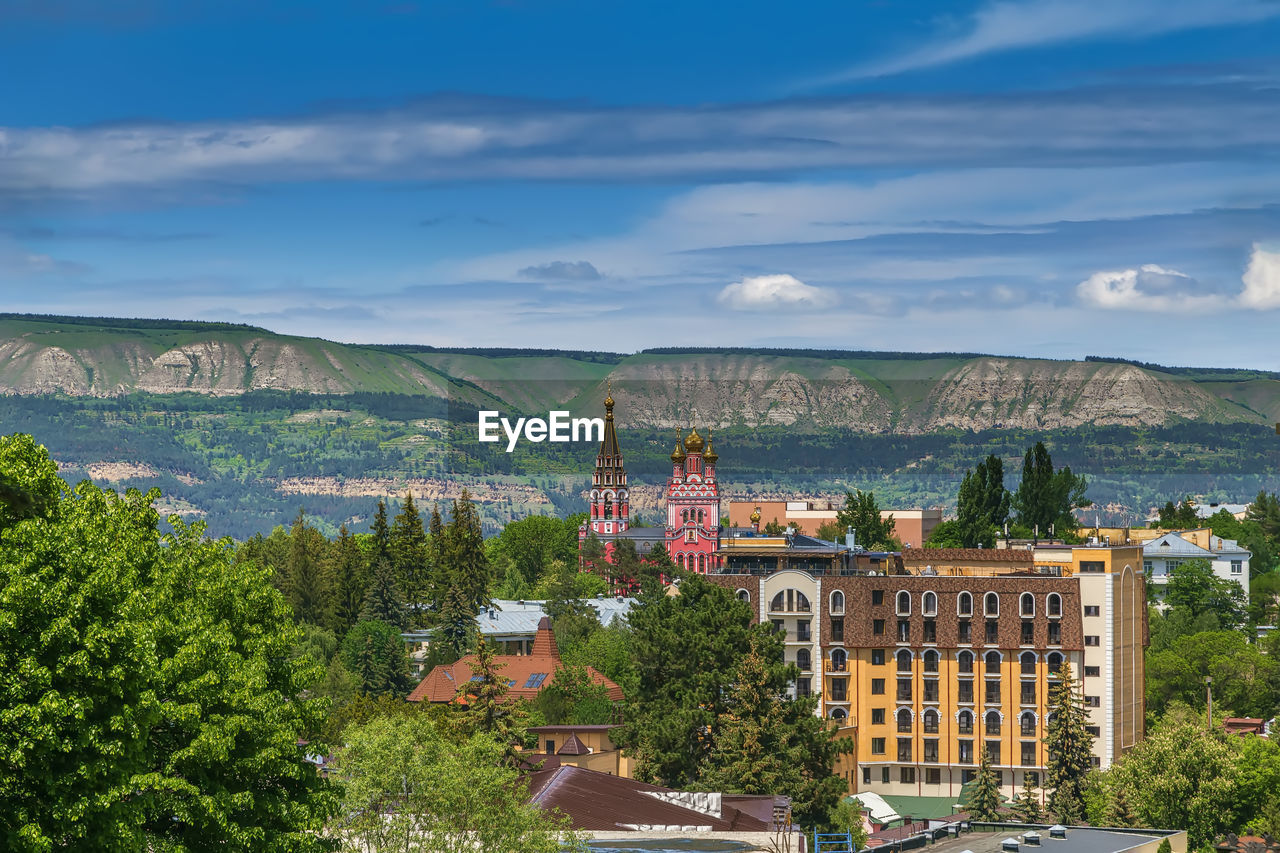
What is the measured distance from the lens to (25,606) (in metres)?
40.7

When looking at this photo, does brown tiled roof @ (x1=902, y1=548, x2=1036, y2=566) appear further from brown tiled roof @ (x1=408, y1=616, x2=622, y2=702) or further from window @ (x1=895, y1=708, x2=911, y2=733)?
brown tiled roof @ (x1=408, y1=616, x2=622, y2=702)

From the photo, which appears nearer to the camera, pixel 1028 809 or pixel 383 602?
pixel 1028 809

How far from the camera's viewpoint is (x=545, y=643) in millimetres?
165625

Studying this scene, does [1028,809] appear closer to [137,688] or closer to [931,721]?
[931,721]

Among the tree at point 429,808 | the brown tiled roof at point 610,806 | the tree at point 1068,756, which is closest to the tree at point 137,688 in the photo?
the tree at point 429,808

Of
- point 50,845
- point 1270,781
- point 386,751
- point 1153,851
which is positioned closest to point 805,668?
point 1270,781

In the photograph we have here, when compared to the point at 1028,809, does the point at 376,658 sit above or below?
above

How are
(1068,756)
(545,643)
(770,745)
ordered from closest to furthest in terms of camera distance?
(770,745) → (1068,756) → (545,643)

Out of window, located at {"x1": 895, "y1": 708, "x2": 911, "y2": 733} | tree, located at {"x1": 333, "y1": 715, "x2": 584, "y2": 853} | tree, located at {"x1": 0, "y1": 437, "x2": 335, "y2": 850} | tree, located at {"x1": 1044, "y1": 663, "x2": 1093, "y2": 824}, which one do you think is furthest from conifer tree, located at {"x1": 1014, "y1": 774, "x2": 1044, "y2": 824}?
tree, located at {"x1": 0, "y1": 437, "x2": 335, "y2": 850}

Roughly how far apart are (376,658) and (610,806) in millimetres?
94692

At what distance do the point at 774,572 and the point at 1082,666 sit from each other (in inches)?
888

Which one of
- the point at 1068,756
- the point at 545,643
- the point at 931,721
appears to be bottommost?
the point at 931,721

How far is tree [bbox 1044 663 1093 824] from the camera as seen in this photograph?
120644 millimetres

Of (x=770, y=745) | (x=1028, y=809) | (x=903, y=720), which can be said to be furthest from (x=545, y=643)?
(x=1028, y=809)
